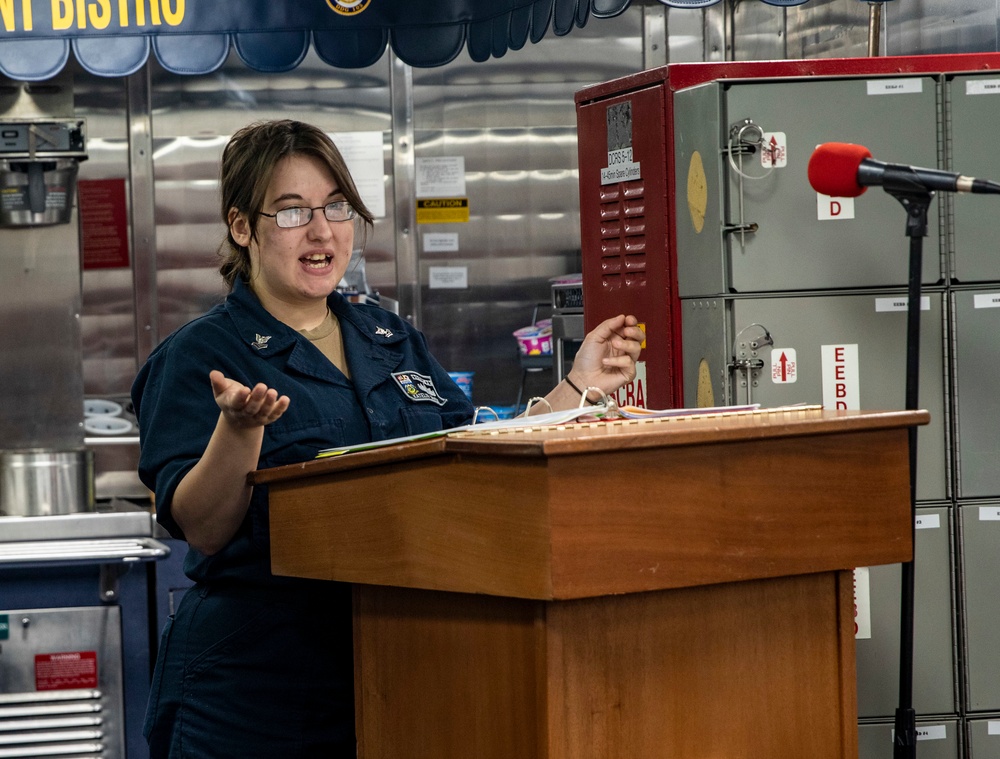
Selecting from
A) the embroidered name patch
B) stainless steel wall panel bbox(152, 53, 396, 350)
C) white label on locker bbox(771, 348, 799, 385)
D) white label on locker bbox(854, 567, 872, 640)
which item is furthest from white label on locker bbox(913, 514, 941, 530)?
stainless steel wall panel bbox(152, 53, 396, 350)

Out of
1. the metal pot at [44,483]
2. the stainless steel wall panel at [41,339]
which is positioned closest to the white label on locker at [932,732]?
the metal pot at [44,483]

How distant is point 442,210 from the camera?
5070mm

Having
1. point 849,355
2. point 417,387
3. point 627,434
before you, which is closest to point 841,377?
point 849,355

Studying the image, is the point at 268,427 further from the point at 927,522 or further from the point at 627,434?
the point at 927,522

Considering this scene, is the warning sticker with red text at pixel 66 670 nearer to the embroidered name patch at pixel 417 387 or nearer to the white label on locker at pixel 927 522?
the embroidered name patch at pixel 417 387

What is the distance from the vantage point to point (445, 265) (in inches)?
200

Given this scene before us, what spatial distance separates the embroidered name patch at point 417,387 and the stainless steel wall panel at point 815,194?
71 cm

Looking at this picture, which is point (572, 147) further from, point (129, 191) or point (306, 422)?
point (306, 422)

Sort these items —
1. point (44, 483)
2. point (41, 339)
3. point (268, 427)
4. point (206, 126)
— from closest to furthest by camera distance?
point (268, 427) < point (44, 483) < point (41, 339) < point (206, 126)

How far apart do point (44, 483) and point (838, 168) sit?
2.67 meters

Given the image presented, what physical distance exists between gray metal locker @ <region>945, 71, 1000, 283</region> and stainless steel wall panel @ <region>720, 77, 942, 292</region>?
4cm

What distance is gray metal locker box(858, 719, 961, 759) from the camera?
2.46m

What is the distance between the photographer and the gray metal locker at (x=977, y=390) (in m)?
2.46

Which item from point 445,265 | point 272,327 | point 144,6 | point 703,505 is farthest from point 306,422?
point 445,265
